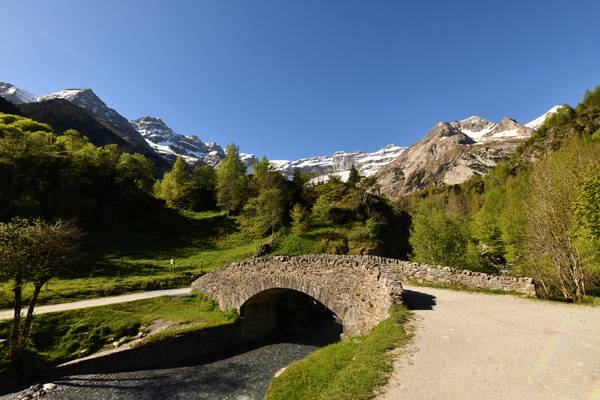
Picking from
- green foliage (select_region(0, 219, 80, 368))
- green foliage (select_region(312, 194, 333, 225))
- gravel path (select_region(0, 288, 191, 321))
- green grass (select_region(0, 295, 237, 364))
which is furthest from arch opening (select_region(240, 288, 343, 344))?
green foliage (select_region(312, 194, 333, 225))

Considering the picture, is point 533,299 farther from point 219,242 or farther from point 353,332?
point 219,242

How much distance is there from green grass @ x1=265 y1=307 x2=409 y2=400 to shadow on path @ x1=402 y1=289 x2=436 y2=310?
4.46 feet

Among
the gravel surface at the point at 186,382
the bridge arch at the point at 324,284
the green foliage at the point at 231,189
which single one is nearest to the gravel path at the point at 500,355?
the bridge arch at the point at 324,284

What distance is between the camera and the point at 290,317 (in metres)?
33.5

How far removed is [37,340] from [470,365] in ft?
85.9

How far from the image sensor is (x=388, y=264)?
2625 centimetres

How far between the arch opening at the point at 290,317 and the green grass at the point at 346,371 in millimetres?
12283

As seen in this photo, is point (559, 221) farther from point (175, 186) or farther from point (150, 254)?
point (175, 186)

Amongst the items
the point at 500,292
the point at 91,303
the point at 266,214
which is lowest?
the point at 91,303

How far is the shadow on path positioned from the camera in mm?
16812

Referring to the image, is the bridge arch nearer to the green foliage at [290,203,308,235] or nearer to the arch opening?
the arch opening

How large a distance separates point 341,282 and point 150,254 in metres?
37.6

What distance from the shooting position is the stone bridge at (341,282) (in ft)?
62.7

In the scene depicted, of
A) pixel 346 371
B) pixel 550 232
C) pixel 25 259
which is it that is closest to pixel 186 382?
pixel 25 259
